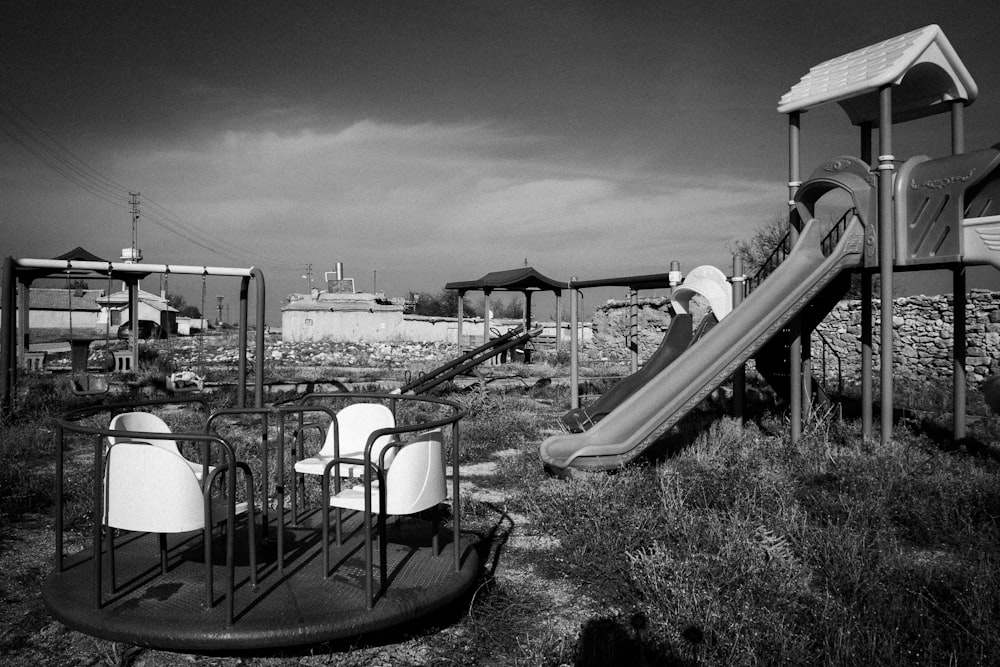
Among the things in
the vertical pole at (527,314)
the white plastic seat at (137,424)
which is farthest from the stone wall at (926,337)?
the white plastic seat at (137,424)

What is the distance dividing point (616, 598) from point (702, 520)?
126cm

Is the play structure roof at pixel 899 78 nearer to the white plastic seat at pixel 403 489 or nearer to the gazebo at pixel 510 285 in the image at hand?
the white plastic seat at pixel 403 489

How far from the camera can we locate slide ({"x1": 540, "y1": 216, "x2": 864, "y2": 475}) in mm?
6359

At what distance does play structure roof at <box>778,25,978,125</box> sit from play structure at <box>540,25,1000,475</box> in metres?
0.02

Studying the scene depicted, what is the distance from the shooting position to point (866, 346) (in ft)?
26.9

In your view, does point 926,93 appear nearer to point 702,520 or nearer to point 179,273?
point 702,520

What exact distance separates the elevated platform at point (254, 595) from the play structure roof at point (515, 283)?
14.9 m

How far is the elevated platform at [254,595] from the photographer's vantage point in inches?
117

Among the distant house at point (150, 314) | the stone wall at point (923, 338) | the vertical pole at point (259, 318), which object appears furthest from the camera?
the distant house at point (150, 314)

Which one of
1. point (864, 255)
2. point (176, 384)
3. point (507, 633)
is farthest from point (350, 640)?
point (176, 384)

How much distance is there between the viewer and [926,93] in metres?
8.83

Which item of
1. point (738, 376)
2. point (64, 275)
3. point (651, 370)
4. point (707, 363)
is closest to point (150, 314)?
point (64, 275)

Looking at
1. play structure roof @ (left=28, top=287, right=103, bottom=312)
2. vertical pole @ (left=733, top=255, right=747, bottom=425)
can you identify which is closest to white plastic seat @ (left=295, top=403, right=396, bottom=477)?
vertical pole @ (left=733, top=255, right=747, bottom=425)

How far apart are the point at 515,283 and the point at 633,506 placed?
14621 mm
